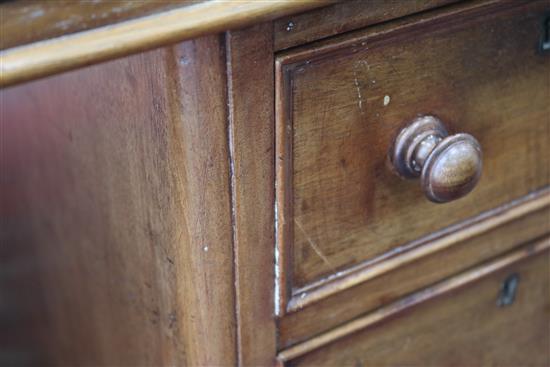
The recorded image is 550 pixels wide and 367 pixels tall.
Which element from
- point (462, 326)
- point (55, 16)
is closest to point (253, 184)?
point (55, 16)

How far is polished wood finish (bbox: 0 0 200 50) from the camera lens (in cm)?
34

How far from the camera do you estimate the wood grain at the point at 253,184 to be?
1.33ft

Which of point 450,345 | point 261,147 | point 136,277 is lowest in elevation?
point 450,345

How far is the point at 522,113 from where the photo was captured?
53cm

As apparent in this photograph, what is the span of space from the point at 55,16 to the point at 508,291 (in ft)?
1.37

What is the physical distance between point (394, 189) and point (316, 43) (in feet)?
0.40

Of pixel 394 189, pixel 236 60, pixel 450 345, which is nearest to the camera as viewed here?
pixel 236 60

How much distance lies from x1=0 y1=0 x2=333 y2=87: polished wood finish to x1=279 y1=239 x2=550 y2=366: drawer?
233mm

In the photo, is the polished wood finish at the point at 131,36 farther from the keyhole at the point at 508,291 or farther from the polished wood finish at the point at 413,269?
the keyhole at the point at 508,291

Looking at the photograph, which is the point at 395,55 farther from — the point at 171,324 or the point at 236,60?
the point at 171,324

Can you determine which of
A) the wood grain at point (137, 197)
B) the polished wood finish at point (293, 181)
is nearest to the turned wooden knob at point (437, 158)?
the polished wood finish at point (293, 181)

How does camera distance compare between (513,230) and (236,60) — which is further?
(513,230)

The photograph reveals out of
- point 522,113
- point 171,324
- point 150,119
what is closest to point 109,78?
point 150,119

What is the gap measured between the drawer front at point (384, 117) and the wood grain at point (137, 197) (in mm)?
41
